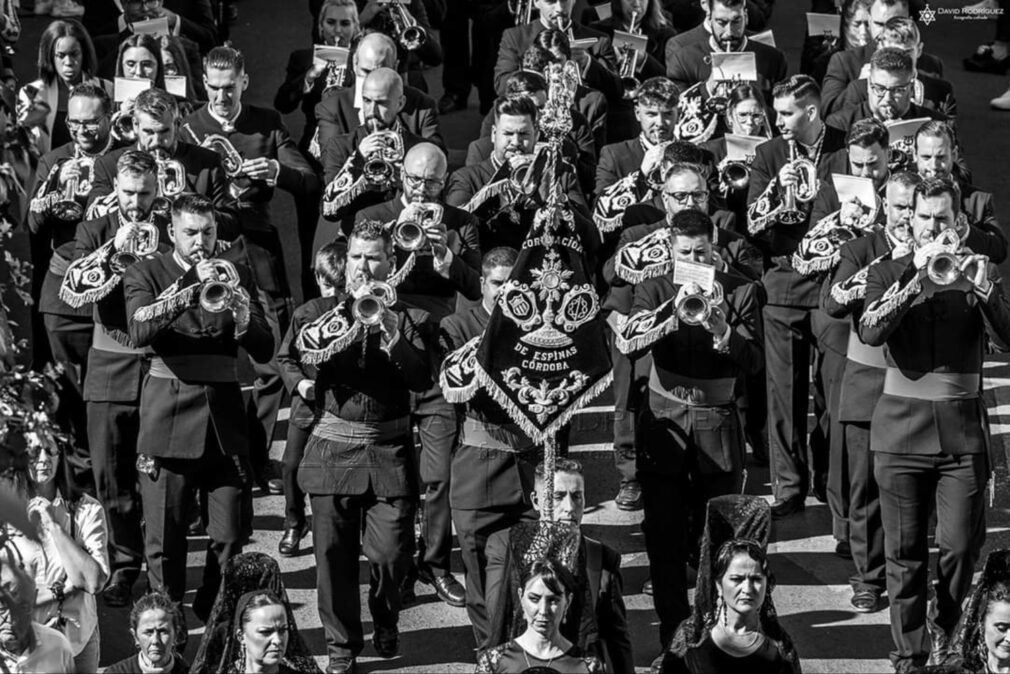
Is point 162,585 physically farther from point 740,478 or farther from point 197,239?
point 740,478

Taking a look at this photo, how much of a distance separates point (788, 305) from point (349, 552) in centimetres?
303

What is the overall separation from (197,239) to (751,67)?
4197 mm

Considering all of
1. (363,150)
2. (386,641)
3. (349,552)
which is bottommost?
(386,641)

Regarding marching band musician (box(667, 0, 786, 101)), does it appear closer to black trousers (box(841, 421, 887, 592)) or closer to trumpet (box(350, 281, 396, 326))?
black trousers (box(841, 421, 887, 592))

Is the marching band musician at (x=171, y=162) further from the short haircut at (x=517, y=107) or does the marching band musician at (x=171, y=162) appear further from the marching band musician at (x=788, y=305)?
the marching band musician at (x=788, y=305)

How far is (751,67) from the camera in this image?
1542 centimetres

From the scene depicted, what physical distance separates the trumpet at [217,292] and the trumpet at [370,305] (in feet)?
1.99

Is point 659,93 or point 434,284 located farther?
point 659,93

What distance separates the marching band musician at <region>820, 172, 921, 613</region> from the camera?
41.6 feet

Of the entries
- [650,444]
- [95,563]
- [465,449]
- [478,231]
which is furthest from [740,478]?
[95,563]

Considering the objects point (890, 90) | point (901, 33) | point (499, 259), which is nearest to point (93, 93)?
point (499, 259)

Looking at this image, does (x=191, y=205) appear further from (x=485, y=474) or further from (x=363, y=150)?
(x=485, y=474)

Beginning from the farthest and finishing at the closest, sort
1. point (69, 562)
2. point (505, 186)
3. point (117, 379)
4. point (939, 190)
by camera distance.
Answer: point (505, 186), point (117, 379), point (939, 190), point (69, 562)

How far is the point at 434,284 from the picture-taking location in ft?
45.1
